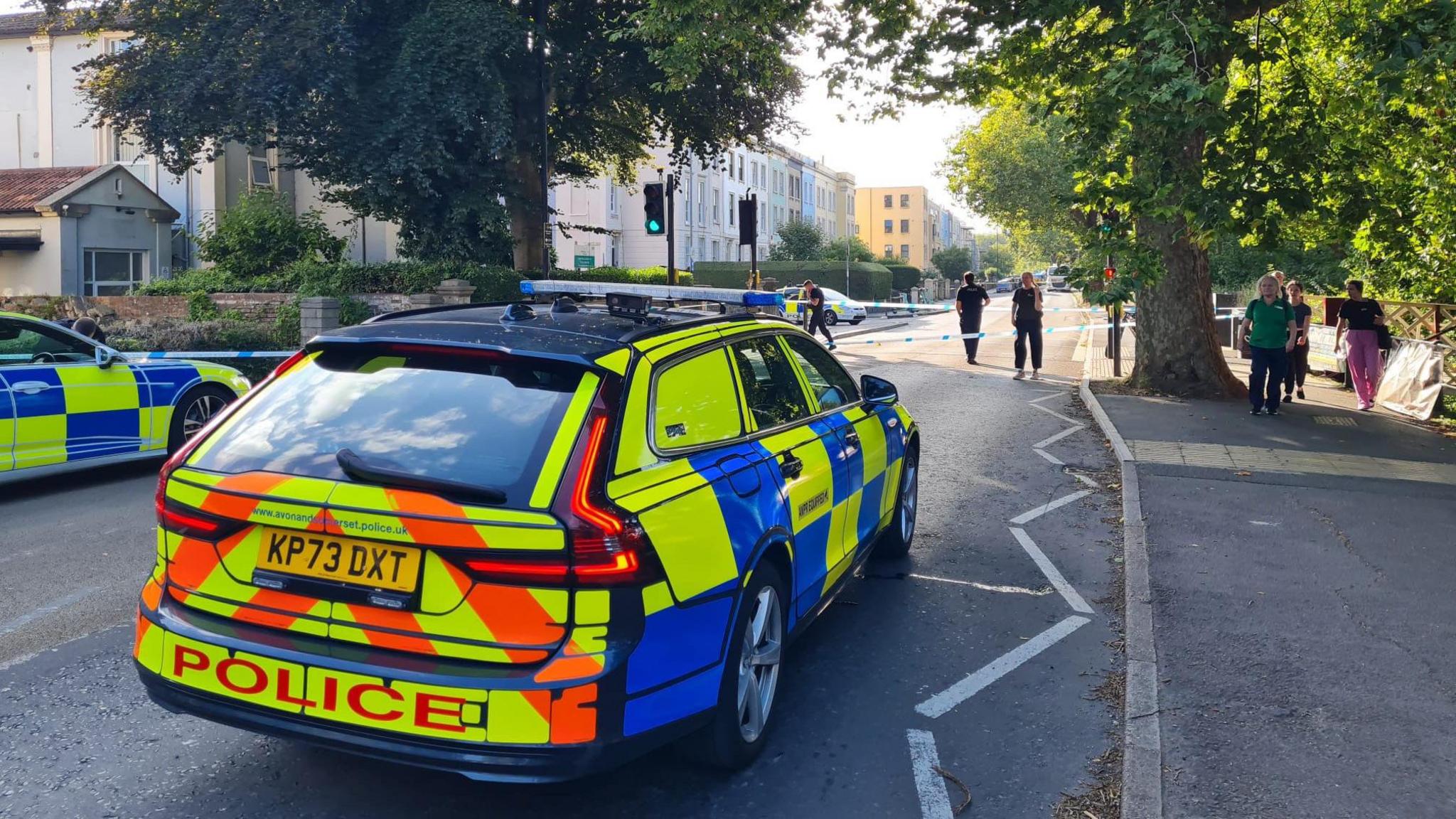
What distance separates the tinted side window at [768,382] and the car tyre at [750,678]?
0.73 metres

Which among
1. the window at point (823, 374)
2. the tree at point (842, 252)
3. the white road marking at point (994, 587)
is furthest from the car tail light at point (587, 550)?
the tree at point (842, 252)

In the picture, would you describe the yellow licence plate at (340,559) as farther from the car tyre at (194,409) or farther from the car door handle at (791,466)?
the car tyre at (194,409)

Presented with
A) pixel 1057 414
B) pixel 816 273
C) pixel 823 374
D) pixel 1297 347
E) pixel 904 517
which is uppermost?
pixel 816 273

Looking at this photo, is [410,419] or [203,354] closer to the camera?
[410,419]

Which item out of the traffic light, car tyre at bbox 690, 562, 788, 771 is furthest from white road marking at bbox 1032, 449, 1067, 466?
the traffic light

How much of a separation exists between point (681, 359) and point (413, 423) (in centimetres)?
103

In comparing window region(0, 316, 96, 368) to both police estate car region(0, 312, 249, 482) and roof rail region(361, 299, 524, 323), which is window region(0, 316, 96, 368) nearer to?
police estate car region(0, 312, 249, 482)

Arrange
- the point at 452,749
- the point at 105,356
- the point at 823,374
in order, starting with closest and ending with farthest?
the point at 452,749 < the point at 823,374 < the point at 105,356

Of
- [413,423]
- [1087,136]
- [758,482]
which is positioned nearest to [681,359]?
[758,482]

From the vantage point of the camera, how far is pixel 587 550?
130 inches

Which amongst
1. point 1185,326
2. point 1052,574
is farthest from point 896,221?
point 1052,574

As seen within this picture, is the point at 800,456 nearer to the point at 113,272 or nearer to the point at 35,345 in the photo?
the point at 35,345

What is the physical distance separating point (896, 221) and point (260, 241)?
398 feet

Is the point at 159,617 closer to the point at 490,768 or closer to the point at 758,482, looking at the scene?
the point at 490,768
